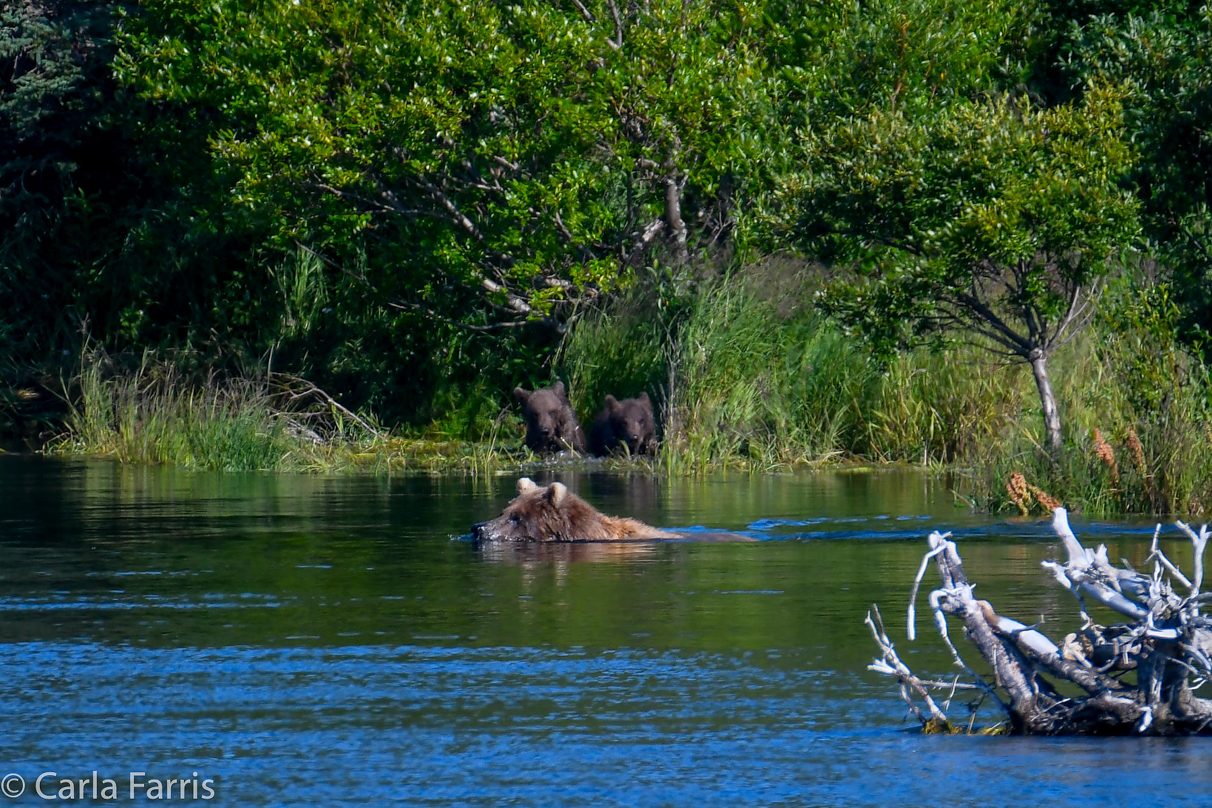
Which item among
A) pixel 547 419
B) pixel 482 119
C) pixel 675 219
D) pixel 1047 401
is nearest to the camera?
pixel 1047 401

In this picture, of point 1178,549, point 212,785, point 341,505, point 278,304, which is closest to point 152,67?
point 278,304

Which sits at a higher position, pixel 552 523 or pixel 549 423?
pixel 549 423

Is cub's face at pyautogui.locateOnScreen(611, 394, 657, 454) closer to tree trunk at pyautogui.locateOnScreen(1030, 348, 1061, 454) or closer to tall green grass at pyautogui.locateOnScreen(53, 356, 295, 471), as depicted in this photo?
tall green grass at pyautogui.locateOnScreen(53, 356, 295, 471)

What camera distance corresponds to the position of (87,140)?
32.7 m

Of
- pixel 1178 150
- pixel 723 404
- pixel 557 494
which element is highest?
pixel 1178 150

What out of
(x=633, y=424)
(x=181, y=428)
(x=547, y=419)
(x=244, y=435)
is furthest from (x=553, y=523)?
(x=181, y=428)

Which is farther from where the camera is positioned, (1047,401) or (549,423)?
(549,423)

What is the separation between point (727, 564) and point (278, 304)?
64.3ft

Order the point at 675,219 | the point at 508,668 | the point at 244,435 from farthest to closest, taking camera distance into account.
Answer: the point at 675,219, the point at 244,435, the point at 508,668

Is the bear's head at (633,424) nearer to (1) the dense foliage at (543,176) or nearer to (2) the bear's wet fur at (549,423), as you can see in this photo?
(2) the bear's wet fur at (549,423)

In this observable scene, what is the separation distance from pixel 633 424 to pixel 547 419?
121cm

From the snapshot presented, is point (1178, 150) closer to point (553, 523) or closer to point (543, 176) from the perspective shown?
point (553, 523)

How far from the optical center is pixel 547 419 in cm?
2395

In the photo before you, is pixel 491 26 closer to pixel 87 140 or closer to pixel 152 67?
pixel 152 67
